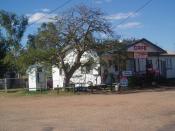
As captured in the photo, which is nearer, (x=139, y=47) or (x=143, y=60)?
(x=139, y=47)

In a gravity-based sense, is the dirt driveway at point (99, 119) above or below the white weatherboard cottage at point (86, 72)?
below

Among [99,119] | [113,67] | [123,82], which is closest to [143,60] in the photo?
[113,67]

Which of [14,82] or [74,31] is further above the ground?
[74,31]

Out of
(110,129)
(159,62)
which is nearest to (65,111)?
Answer: (110,129)

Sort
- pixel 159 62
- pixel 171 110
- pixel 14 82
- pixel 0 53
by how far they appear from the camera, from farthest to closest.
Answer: pixel 0 53, pixel 14 82, pixel 159 62, pixel 171 110

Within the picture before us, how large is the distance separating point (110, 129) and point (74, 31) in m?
20.4

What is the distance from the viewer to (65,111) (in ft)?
64.1

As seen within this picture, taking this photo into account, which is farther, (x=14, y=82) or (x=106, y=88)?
(x=14, y=82)

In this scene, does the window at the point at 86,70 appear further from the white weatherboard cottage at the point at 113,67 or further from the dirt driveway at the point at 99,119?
the dirt driveway at the point at 99,119

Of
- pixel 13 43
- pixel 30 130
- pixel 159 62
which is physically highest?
pixel 13 43

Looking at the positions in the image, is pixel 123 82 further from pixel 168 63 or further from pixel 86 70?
pixel 168 63

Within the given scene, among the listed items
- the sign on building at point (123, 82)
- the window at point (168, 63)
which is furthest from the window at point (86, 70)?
the window at point (168, 63)

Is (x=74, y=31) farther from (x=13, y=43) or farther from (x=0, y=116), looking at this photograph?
(x=13, y=43)

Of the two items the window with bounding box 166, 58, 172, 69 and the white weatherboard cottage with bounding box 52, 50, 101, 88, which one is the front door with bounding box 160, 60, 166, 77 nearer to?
the window with bounding box 166, 58, 172, 69
